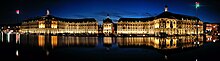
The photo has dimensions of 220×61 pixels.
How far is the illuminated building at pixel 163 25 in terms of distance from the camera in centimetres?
12925

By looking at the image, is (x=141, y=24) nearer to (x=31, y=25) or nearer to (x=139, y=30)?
(x=139, y=30)

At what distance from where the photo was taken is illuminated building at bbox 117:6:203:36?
12925cm

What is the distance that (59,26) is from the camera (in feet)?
563

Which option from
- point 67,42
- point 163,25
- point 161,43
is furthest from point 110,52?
point 163,25

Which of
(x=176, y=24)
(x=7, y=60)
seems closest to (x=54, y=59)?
(x=7, y=60)

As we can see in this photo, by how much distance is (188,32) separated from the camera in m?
140

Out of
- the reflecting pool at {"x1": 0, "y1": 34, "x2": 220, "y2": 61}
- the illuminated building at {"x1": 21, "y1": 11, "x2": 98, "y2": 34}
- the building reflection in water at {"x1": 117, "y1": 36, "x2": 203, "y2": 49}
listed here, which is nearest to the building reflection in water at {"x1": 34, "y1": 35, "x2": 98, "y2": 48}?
the reflecting pool at {"x1": 0, "y1": 34, "x2": 220, "y2": 61}

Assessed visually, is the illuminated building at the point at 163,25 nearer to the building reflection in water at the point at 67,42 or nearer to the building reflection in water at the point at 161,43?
the building reflection in water at the point at 161,43

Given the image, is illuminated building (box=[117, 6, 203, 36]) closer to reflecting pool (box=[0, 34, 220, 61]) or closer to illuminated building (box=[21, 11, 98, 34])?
illuminated building (box=[21, 11, 98, 34])

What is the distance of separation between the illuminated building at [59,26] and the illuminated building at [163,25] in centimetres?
2265

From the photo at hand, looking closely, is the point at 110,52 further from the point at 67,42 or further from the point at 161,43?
the point at 67,42

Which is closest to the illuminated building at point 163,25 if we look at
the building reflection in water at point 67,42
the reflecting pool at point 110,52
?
the building reflection in water at point 67,42

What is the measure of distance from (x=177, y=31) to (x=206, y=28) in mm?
65384

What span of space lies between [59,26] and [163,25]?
74.3 metres
